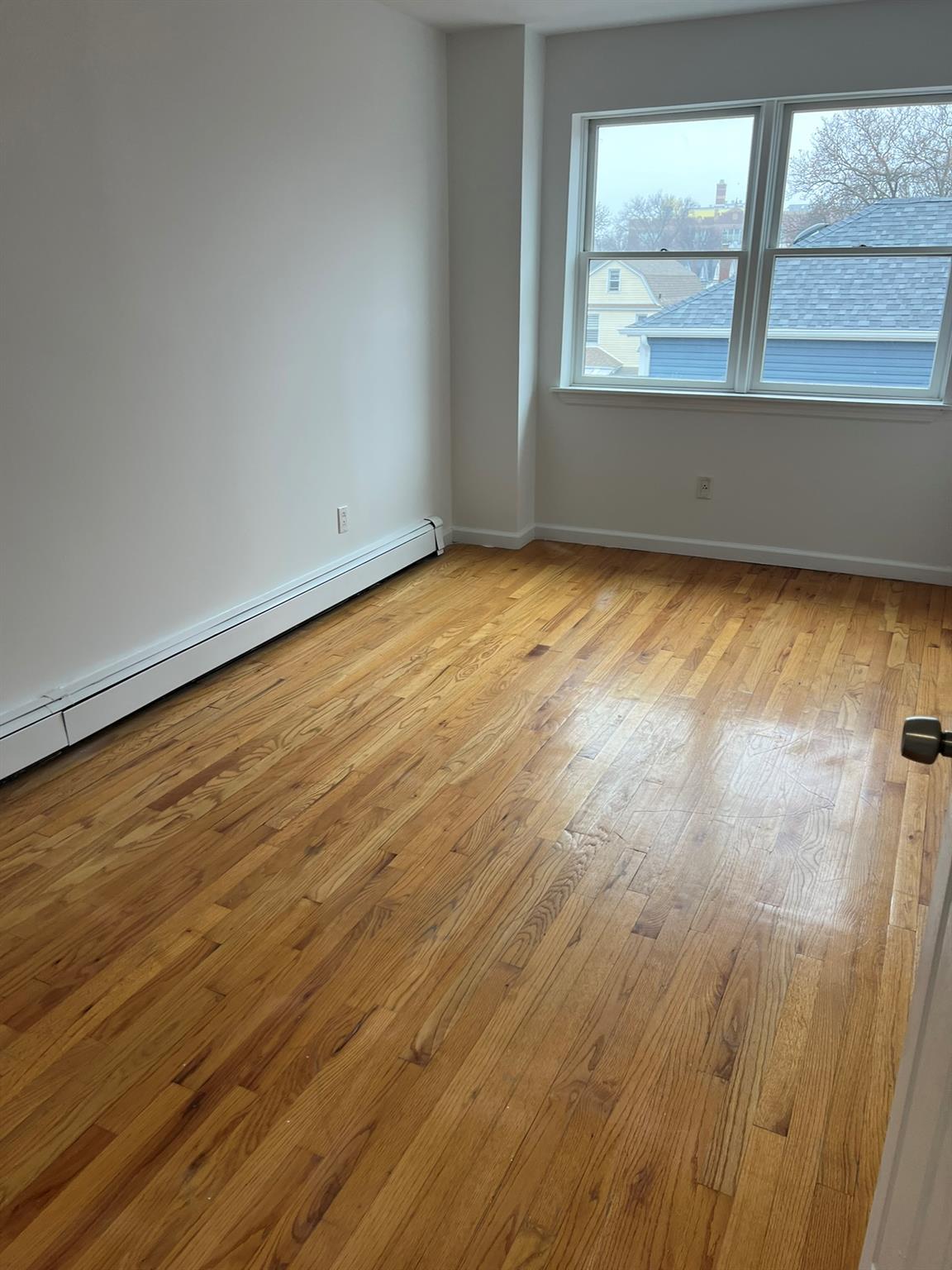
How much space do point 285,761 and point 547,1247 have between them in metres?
1.58

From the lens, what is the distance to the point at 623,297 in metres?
4.57

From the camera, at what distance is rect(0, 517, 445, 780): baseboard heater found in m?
2.58

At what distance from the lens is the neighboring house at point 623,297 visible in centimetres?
445

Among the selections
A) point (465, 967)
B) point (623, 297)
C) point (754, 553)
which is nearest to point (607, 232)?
point (623, 297)

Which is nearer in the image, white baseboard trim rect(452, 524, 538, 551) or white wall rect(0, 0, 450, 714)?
white wall rect(0, 0, 450, 714)

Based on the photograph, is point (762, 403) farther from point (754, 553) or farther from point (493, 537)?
point (493, 537)

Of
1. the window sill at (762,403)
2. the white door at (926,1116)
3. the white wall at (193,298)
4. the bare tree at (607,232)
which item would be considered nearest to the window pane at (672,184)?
the bare tree at (607,232)

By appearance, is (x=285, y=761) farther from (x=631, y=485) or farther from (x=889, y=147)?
(x=889, y=147)

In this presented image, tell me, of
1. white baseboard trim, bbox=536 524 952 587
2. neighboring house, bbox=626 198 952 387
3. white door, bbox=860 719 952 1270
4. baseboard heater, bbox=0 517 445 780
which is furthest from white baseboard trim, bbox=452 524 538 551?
white door, bbox=860 719 952 1270

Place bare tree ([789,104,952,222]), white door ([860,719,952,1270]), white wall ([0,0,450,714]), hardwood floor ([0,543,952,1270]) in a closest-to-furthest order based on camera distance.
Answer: white door ([860,719,952,1270])
hardwood floor ([0,543,952,1270])
white wall ([0,0,450,714])
bare tree ([789,104,952,222])

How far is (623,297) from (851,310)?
3.45 feet

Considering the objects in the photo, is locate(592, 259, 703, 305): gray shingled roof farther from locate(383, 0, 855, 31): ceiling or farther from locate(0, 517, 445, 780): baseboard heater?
locate(0, 517, 445, 780): baseboard heater

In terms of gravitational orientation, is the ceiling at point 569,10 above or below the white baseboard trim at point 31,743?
above

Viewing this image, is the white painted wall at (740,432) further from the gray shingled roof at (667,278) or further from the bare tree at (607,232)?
the gray shingled roof at (667,278)
